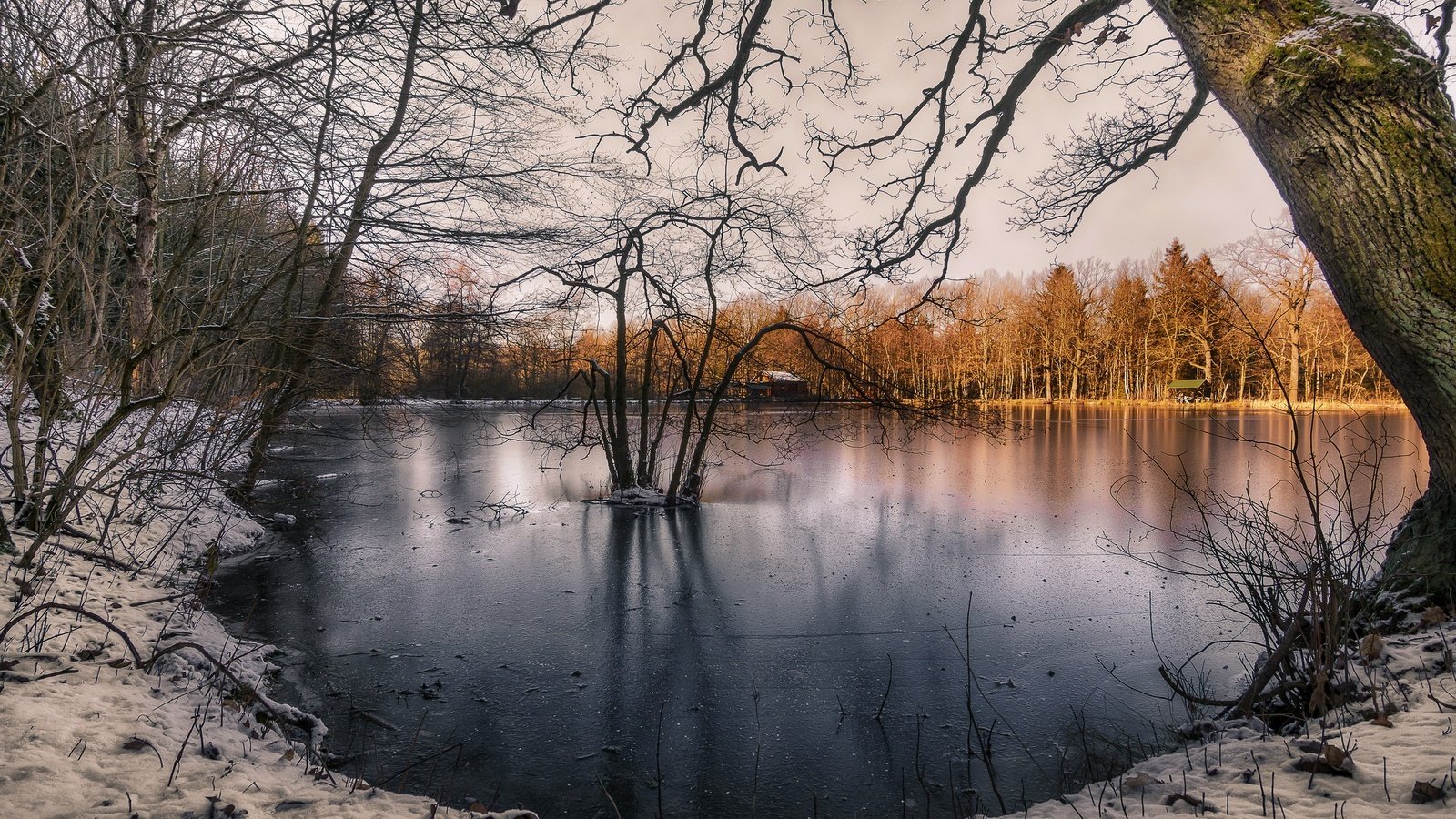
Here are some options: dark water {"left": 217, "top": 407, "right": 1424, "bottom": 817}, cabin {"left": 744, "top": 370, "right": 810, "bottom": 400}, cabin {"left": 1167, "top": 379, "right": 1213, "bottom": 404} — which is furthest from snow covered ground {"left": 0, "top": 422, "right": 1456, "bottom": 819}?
cabin {"left": 1167, "top": 379, "right": 1213, "bottom": 404}

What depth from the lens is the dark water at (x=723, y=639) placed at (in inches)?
147

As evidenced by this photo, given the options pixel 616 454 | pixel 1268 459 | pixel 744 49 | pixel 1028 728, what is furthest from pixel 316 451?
pixel 1268 459

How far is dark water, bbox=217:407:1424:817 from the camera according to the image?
3.73 meters

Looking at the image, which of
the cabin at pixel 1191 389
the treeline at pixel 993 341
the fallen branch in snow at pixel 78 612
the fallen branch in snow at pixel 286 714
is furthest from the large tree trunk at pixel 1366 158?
the cabin at pixel 1191 389

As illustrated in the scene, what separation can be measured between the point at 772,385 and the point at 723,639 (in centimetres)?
695

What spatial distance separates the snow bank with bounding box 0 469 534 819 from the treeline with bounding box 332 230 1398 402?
3804mm

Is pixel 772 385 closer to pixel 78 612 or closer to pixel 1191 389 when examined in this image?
pixel 78 612

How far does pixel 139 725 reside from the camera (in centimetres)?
302

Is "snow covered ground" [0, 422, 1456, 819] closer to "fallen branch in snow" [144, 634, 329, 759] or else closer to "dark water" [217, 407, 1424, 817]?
"fallen branch in snow" [144, 634, 329, 759]

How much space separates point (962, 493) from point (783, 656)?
847 cm

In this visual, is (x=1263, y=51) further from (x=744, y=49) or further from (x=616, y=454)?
(x=616, y=454)

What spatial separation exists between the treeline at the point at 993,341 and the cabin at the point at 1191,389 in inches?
8.7

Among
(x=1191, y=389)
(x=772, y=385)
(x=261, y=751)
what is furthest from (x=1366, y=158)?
(x=1191, y=389)

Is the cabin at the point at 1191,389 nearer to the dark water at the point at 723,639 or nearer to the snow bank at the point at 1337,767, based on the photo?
the dark water at the point at 723,639
